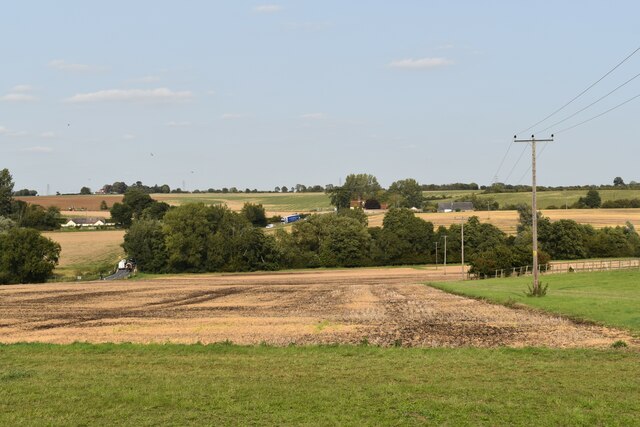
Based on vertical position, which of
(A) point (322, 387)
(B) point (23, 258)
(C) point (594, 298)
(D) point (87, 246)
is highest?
(A) point (322, 387)

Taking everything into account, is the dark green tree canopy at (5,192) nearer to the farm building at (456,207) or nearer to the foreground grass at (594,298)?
the farm building at (456,207)

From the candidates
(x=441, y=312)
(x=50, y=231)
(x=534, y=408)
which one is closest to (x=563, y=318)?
(x=441, y=312)

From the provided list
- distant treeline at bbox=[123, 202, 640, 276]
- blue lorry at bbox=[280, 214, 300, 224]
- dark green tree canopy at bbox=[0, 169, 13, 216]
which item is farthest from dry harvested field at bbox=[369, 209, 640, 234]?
dark green tree canopy at bbox=[0, 169, 13, 216]

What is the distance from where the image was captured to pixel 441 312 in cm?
3794

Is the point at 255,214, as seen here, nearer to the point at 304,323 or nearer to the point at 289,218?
the point at 289,218

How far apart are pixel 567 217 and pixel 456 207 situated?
44.4 meters

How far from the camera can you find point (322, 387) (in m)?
15.2

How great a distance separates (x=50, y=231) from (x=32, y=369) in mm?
151487

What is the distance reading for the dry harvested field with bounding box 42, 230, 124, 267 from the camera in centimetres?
12069

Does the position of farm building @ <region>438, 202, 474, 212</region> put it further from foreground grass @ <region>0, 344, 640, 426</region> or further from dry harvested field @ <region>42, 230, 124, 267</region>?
foreground grass @ <region>0, 344, 640, 426</region>

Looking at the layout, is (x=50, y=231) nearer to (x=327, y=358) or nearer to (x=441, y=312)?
(x=441, y=312)

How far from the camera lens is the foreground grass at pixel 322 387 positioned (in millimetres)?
12562

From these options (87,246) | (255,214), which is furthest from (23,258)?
(255,214)

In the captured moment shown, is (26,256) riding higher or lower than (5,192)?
lower
